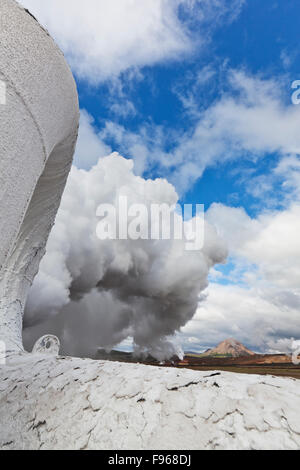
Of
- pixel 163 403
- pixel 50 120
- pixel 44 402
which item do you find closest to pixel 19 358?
pixel 44 402

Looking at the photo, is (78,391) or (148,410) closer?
(148,410)

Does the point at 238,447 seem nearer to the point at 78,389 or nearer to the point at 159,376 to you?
the point at 159,376

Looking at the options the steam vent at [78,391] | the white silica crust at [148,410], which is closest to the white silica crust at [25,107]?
the steam vent at [78,391]

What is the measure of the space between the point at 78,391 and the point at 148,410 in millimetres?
785

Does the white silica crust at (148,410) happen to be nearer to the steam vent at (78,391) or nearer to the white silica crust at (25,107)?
the steam vent at (78,391)

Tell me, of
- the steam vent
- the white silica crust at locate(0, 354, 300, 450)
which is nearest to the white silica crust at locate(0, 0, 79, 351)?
the steam vent

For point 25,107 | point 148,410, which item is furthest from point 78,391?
point 25,107

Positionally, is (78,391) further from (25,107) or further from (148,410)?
(25,107)

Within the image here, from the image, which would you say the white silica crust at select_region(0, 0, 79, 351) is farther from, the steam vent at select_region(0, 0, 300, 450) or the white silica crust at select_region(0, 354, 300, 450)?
the white silica crust at select_region(0, 354, 300, 450)

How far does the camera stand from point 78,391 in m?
2.65

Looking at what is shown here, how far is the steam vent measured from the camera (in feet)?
6.40

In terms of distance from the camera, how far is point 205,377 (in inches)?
94.3

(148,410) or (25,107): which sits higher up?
(25,107)
